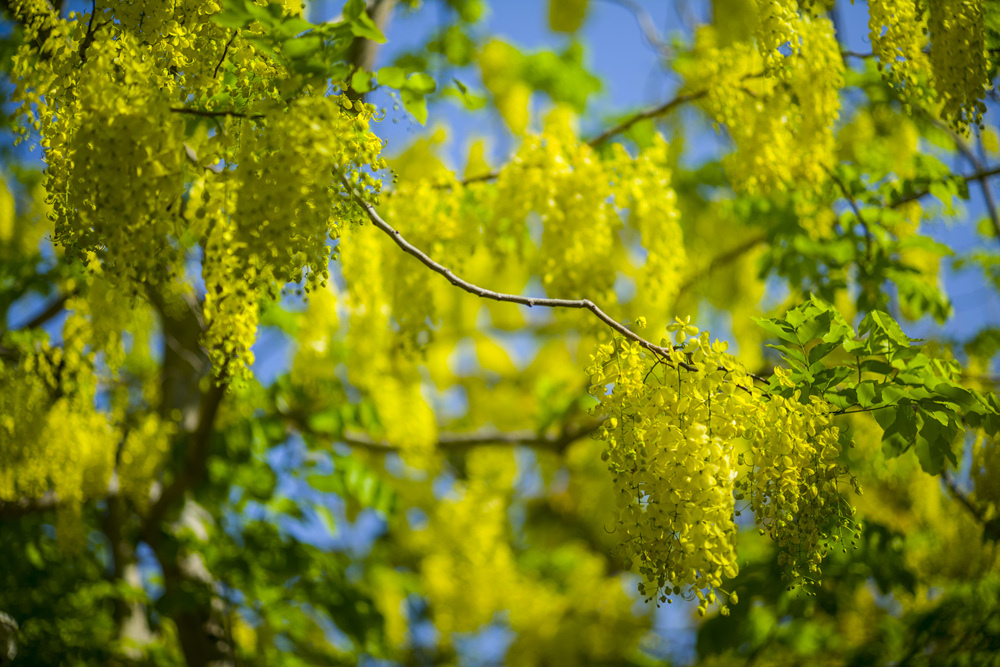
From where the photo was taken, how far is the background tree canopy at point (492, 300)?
1909mm

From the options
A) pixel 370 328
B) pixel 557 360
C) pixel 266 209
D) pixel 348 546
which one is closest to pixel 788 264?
pixel 370 328

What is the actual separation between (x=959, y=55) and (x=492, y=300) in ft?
9.32

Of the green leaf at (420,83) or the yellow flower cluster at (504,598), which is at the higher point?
the green leaf at (420,83)

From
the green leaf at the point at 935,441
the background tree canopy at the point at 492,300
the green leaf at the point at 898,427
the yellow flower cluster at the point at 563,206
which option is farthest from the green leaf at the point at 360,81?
the green leaf at the point at 935,441

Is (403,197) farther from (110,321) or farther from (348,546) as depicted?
(348,546)

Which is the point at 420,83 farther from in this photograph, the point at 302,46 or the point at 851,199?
the point at 851,199

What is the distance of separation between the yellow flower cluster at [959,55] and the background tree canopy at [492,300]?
1cm

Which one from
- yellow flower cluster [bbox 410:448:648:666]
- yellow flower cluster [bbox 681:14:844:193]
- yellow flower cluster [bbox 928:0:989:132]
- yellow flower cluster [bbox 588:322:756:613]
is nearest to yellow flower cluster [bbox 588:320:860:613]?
yellow flower cluster [bbox 588:322:756:613]

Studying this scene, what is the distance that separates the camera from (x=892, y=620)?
4.77 m

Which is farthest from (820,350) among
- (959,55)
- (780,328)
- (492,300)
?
(492,300)

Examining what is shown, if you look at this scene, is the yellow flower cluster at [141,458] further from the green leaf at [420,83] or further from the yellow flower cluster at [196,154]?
the green leaf at [420,83]

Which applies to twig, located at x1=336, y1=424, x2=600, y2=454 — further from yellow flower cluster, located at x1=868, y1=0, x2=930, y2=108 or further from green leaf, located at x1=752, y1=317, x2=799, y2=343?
yellow flower cluster, located at x1=868, y1=0, x2=930, y2=108

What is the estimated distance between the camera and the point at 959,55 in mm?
2439

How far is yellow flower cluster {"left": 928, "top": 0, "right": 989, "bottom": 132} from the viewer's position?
Result: 95.3 inches
